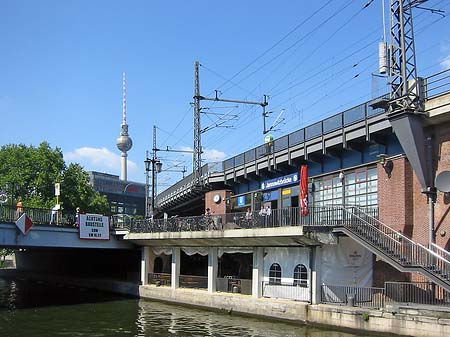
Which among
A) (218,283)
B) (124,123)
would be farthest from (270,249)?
(124,123)

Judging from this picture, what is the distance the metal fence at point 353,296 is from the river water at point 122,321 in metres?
2.04

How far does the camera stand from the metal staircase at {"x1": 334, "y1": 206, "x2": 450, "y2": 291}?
22.0 m

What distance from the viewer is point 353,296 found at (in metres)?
24.9

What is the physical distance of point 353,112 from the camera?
95.2 ft

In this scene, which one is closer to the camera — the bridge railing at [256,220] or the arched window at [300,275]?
the bridge railing at [256,220]

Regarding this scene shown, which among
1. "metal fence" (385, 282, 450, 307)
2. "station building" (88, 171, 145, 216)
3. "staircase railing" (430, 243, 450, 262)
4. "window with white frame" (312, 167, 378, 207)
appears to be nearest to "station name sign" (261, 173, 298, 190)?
"window with white frame" (312, 167, 378, 207)

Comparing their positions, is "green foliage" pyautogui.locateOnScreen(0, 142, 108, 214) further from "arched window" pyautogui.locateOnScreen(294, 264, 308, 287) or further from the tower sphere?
the tower sphere

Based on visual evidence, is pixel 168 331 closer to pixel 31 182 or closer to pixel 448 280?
pixel 448 280

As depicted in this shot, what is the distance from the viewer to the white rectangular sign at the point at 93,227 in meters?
40.8

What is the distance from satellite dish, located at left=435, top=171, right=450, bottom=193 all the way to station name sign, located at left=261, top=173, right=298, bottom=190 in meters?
11.9

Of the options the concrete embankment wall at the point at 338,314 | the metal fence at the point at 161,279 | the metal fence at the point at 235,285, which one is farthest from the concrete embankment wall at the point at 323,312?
the metal fence at the point at 161,279

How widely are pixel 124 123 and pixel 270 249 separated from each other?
16986cm

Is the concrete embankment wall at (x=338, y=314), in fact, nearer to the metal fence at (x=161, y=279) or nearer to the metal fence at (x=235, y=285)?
the metal fence at (x=235, y=285)

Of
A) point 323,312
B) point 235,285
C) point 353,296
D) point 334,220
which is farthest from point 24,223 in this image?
point 353,296
